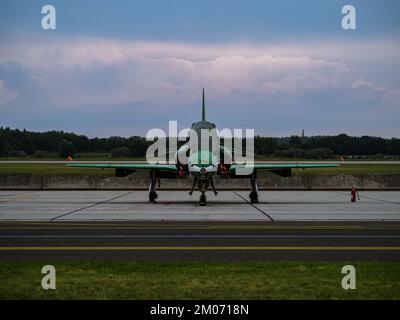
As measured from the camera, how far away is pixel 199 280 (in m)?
9.39

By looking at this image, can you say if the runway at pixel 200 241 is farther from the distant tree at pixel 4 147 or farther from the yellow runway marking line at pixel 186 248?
the distant tree at pixel 4 147

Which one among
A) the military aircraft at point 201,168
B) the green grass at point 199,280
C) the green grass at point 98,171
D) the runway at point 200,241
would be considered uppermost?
the military aircraft at point 201,168

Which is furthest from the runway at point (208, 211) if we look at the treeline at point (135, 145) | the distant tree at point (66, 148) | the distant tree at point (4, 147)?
the distant tree at point (4, 147)

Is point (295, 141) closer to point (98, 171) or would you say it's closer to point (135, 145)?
point (135, 145)

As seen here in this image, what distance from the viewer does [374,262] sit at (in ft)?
36.0

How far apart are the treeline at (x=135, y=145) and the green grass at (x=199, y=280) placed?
5070 centimetres

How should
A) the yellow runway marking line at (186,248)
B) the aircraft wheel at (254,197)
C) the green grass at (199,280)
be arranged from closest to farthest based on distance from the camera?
the green grass at (199,280)
the yellow runway marking line at (186,248)
the aircraft wheel at (254,197)

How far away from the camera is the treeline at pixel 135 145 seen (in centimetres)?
7444

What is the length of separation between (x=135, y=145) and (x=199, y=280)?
5678 centimetres

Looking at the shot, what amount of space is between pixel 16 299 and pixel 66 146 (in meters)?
88.2

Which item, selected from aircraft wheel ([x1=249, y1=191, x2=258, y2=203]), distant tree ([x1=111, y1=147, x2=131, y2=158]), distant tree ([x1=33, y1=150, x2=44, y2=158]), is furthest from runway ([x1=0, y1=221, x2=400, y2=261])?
distant tree ([x1=33, y1=150, x2=44, y2=158])

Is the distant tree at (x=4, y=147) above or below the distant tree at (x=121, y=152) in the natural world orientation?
above

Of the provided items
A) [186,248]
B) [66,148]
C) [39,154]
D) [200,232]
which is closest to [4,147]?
[39,154]
